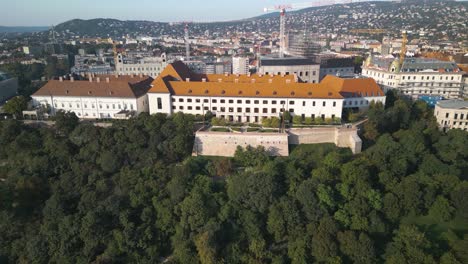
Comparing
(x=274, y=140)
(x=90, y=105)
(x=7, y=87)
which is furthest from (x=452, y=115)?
(x=7, y=87)

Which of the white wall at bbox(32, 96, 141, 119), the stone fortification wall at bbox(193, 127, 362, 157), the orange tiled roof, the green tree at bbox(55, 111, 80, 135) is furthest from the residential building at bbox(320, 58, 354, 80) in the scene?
the green tree at bbox(55, 111, 80, 135)

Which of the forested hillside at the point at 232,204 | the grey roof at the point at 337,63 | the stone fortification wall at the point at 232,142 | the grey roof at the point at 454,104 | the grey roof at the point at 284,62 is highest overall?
the grey roof at the point at 284,62

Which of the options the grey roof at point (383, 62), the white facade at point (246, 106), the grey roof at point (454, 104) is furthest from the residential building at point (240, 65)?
the grey roof at point (454, 104)

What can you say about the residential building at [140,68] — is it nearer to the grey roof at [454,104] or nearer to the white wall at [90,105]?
the white wall at [90,105]

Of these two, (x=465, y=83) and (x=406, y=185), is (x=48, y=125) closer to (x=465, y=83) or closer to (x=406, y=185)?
(x=406, y=185)

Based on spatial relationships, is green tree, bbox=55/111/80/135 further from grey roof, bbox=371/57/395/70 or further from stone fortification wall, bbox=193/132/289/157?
grey roof, bbox=371/57/395/70

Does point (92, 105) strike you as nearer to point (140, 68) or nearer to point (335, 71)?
point (140, 68)
